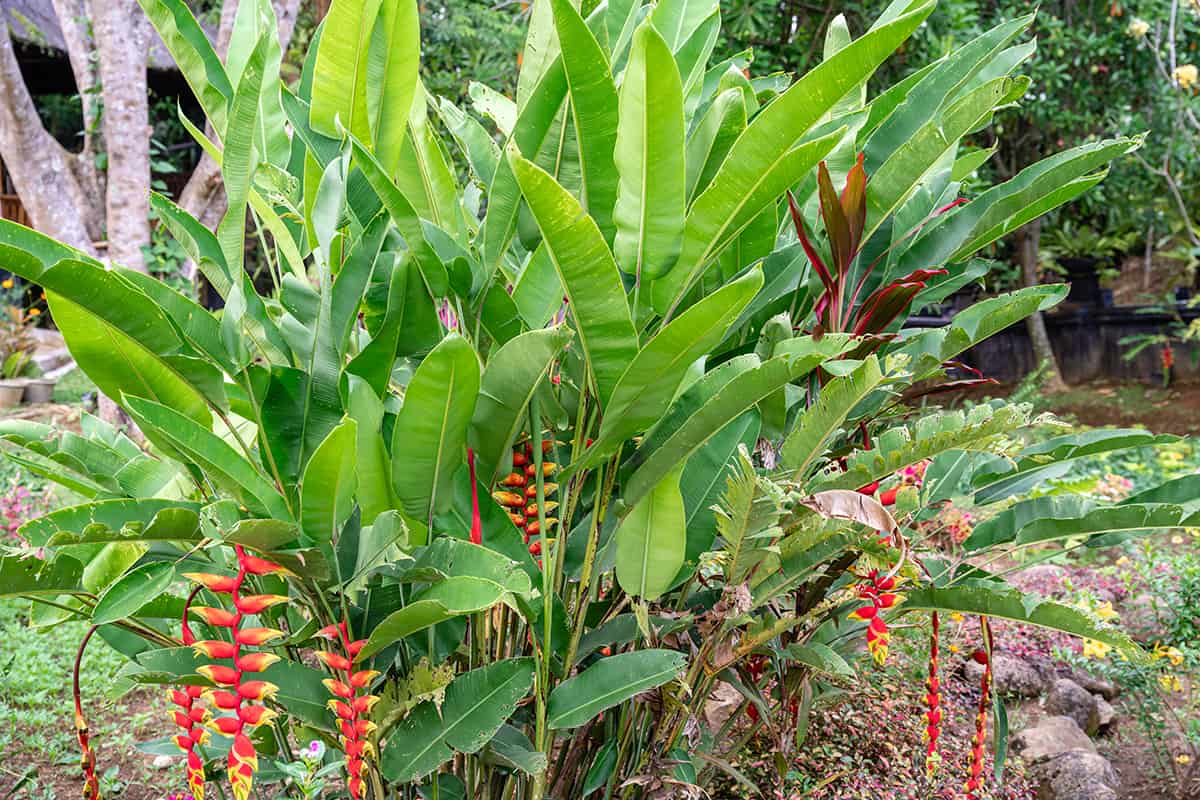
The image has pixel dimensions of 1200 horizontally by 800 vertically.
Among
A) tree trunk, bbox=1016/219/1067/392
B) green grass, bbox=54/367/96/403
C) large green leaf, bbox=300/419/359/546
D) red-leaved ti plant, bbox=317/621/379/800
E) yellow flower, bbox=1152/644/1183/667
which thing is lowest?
green grass, bbox=54/367/96/403

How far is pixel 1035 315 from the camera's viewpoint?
8305 mm

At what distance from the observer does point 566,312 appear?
1492 mm

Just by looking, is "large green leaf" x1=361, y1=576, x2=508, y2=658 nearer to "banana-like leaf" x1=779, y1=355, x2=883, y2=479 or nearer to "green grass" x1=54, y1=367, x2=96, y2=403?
"banana-like leaf" x1=779, y1=355, x2=883, y2=479

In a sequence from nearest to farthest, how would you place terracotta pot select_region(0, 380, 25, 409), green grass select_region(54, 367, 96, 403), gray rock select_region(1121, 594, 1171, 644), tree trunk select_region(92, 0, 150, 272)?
gray rock select_region(1121, 594, 1171, 644) → tree trunk select_region(92, 0, 150, 272) → terracotta pot select_region(0, 380, 25, 409) → green grass select_region(54, 367, 96, 403)

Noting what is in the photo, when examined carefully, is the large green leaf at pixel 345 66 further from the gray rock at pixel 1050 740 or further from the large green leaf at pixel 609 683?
the gray rock at pixel 1050 740

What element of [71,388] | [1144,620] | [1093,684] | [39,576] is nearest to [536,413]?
[39,576]

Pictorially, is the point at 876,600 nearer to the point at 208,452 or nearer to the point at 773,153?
the point at 773,153

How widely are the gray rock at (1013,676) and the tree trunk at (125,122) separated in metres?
4.39

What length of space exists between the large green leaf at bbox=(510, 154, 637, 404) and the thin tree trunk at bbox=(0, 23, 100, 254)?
16.1ft

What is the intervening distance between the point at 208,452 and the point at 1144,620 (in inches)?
127

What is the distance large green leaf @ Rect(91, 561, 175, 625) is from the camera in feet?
3.55

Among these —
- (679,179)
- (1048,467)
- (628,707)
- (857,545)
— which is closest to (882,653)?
(857,545)

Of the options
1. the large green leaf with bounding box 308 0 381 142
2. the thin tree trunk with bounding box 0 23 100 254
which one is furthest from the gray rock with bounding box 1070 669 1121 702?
the thin tree trunk with bounding box 0 23 100 254

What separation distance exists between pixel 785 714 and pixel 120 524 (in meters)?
1.21
